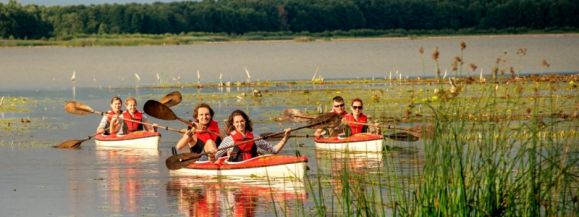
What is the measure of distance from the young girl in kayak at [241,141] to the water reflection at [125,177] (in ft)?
4.28

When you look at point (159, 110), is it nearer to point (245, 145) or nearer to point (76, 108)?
point (245, 145)

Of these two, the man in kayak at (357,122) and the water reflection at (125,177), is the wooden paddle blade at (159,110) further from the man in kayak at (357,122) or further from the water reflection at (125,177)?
the man in kayak at (357,122)

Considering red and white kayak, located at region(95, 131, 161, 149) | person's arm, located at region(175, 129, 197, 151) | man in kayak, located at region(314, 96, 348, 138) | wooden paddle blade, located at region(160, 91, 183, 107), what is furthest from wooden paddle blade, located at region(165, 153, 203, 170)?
wooden paddle blade, located at region(160, 91, 183, 107)

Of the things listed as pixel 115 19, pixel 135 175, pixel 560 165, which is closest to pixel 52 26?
pixel 115 19

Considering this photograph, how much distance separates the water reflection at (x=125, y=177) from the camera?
18.4 meters

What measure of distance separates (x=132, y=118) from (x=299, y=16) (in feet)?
515

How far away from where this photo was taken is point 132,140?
2634cm

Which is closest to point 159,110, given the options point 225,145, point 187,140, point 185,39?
point 187,140

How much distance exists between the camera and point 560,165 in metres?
12.2

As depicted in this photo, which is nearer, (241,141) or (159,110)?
(241,141)

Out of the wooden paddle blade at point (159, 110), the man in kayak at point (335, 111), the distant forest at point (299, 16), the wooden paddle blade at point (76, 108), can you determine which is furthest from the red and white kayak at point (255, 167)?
the distant forest at point (299, 16)

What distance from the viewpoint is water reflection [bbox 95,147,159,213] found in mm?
18438

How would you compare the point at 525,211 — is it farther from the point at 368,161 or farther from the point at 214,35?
the point at 214,35

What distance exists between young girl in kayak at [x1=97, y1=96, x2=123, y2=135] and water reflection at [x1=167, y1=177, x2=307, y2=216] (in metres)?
6.06
